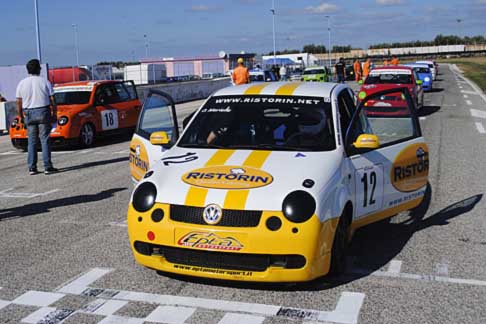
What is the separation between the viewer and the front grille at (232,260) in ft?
14.7

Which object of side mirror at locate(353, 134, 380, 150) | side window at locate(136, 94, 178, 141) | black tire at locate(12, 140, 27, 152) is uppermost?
side window at locate(136, 94, 178, 141)

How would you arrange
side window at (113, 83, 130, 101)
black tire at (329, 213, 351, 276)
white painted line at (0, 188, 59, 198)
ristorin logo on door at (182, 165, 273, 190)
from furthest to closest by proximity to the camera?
side window at (113, 83, 130, 101)
white painted line at (0, 188, 59, 198)
black tire at (329, 213, 351, 276)
ristorin logo on door at (182, 165, 273, 190)

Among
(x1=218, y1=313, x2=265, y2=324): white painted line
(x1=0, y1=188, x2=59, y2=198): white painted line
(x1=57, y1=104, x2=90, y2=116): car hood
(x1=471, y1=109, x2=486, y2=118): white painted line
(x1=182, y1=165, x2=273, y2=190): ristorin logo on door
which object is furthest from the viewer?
(x1=471, y1=109, x2=486, y2=118): white painted line

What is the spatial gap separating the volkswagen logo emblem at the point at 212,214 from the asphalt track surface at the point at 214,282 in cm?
59

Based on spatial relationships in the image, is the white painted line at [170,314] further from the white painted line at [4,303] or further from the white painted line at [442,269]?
the white painted line at [442,269]

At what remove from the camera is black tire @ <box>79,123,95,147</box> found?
46.6 ft

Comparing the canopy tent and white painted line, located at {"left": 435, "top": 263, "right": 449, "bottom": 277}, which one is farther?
the canopy tent

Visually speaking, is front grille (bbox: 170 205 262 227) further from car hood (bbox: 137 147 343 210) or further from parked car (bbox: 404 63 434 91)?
parked car (bbox: 404 63 434 91)

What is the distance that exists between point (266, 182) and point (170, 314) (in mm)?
1159

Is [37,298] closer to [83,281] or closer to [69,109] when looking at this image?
[83,281]

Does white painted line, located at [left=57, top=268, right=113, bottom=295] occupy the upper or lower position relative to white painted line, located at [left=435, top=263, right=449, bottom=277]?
upper

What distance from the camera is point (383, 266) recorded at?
17.8 ft

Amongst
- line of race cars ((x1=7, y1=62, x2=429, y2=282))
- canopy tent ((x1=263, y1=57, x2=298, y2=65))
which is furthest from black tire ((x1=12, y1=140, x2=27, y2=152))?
canopy tent ((x1=263, y1=57, x2=298, y2=65))

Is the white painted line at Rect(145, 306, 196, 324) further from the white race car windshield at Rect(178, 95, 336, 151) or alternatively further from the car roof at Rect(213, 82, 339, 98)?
the car roof at Rect(213, 82, 339, 98)
